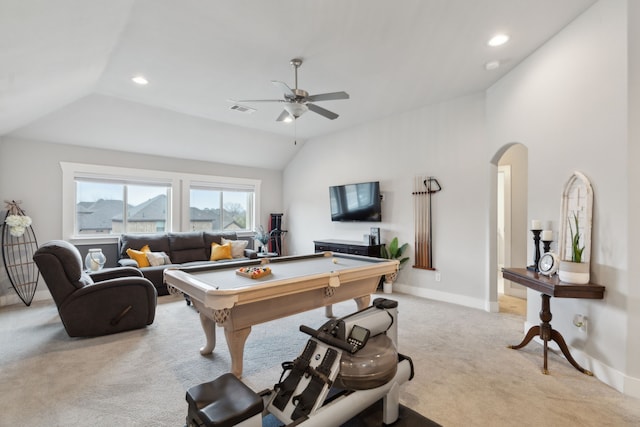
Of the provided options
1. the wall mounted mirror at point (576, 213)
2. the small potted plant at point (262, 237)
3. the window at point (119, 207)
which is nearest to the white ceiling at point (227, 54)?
the window at point (119, 207)

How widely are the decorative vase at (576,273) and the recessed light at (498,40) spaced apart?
2091mm

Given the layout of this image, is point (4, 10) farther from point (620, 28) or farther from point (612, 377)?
point (612, 377)

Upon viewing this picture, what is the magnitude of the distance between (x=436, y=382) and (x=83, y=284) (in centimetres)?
355

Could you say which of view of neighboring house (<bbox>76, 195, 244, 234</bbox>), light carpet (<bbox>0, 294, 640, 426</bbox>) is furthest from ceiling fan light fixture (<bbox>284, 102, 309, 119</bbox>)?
view of neighboring house (<bbox>76, 195, 244, 234</bbox>)

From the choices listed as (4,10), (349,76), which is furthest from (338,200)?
(4,10)

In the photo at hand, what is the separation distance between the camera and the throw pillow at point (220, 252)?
5.73 m

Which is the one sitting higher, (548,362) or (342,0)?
(342,0)

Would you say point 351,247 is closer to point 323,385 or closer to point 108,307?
point 108,307

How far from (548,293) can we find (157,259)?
16.9 ft

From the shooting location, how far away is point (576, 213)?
2609mm

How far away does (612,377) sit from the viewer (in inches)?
88.7

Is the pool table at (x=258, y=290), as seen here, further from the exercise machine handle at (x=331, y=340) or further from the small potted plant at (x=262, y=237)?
the small potted plant at (x=262, y=237)

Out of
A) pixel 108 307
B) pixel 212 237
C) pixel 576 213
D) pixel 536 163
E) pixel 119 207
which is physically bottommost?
pixel 108 307

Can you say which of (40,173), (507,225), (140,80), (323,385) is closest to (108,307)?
(140,80)
